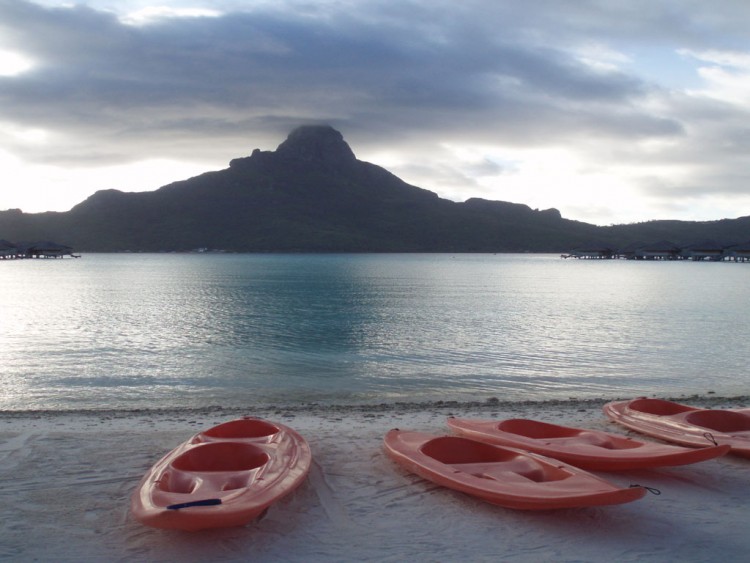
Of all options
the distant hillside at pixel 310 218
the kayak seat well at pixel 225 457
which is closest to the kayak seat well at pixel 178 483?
the kayak seat well at pixel 225 457

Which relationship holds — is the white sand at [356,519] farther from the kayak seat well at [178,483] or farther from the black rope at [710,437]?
the kayak seat well at [178,483]

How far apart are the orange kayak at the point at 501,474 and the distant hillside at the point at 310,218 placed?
135m

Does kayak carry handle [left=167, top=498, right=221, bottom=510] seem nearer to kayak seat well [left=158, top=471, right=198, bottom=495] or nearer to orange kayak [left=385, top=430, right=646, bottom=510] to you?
kayak seat well [left=158, top=471, right=198, bottom=495]

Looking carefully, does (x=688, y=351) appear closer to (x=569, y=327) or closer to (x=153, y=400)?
(x=569, y=327)

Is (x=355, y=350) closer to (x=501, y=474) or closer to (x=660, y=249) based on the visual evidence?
(x=501, y=474)

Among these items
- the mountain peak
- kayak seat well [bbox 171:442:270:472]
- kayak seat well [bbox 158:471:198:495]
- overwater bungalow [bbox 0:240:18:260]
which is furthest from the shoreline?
the mountain peak

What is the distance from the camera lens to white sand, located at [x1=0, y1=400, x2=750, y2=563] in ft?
17.0

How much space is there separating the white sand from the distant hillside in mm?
134711

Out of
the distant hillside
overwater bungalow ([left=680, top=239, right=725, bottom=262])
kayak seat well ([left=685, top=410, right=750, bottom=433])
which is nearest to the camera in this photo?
kayak seat well ([left=685, top=410, right=750, bottom=433])

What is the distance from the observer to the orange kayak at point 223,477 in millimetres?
5168

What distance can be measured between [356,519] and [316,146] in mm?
178449

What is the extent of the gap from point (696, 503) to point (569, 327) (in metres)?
18.9

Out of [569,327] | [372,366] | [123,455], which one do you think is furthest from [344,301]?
[123,455]

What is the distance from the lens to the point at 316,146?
179 m
